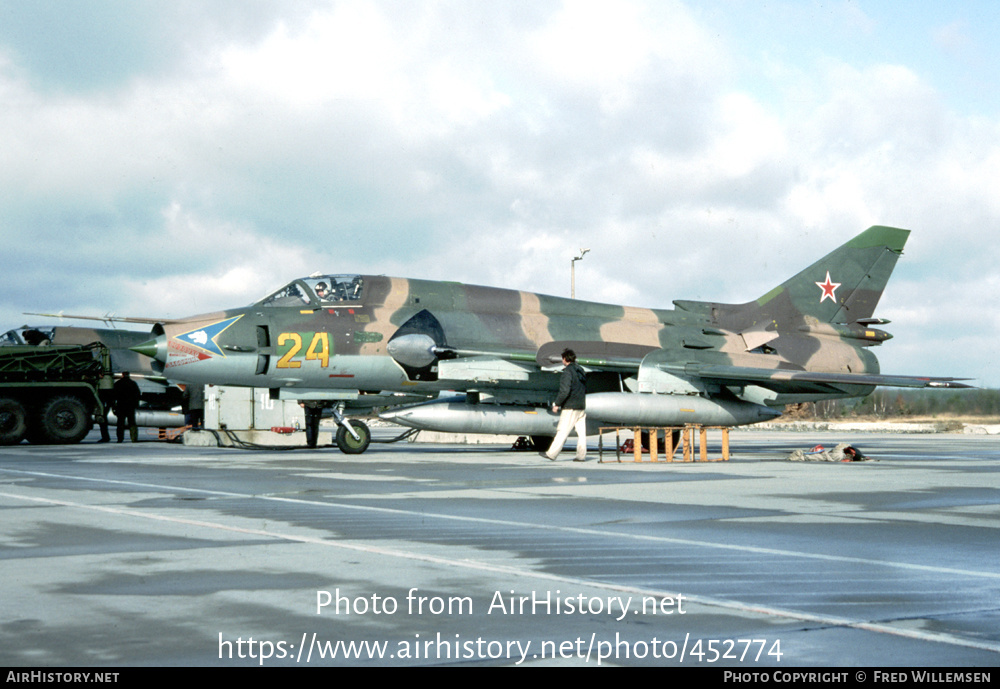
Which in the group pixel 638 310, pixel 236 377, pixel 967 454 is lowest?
pixel 967 454

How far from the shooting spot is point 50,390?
1005 inches

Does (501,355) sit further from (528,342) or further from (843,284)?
(843,284)

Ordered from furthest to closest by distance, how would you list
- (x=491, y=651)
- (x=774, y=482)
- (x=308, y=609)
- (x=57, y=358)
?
(x=57, y=358) < (x=774, y=482) < (x=308, y=609) < (x=491, y=651)

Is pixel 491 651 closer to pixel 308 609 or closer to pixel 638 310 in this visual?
pixel 308 609

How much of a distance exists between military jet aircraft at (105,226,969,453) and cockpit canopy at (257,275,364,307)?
0.02 metres

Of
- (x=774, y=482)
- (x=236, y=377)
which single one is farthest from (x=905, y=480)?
(x=236, y=377)

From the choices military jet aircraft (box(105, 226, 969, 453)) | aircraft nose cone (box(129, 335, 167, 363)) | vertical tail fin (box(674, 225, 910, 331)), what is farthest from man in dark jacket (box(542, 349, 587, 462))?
aircraft nose cone (box(129, 335, 167, 363))

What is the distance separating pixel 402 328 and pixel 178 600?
13760 mm

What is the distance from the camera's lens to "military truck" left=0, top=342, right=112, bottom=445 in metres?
24.4

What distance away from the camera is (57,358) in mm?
25172

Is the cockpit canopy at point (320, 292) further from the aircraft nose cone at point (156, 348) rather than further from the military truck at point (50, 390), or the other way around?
the military truck at point (50, 390)

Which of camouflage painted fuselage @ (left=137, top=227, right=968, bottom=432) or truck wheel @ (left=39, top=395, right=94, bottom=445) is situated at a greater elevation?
camouflage painted fuselage @ (left=137, top=227, right=968, bottom=432)

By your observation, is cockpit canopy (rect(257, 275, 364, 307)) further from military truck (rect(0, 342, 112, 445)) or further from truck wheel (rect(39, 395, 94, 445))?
truck wheel (rect(39, 395, 94, 445))

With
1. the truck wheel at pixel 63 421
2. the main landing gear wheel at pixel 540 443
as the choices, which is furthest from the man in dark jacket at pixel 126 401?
the main landing gear wheel at pixel 540 443
